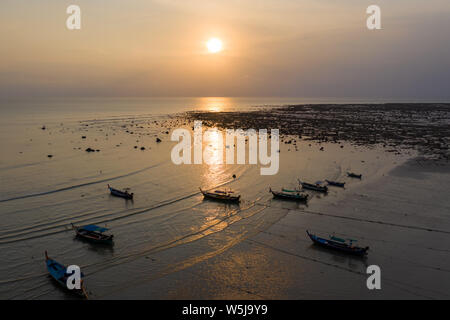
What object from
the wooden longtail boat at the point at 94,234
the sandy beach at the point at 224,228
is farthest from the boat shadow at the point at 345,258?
the wooden longtail boat at the point at 94,234

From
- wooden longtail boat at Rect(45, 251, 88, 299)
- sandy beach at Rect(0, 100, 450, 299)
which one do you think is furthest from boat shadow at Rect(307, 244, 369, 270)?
wooden longtail boat at Rect(45, 251, 88, 299)

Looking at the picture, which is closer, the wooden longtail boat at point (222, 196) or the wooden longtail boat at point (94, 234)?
the wooden longtail boat at point (94, 234)

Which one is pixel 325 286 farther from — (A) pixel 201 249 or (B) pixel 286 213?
(B) pixel 286 213

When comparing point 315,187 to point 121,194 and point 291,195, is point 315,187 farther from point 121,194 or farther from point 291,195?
point 121,194
